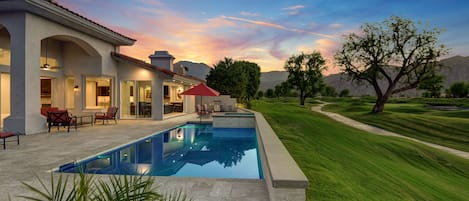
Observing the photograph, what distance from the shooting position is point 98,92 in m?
17.0

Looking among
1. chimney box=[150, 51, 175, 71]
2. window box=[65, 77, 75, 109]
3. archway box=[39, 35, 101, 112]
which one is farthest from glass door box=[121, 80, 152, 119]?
chimney box=[150, 51, 175, 71]

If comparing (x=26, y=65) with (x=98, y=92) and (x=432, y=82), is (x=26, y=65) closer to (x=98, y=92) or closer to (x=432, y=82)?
(x=98, y=92)

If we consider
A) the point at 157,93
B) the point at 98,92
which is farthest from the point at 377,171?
the point at 98,92

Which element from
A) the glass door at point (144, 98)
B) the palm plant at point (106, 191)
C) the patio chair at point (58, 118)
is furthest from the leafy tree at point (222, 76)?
the palm plant at point (106, 191)

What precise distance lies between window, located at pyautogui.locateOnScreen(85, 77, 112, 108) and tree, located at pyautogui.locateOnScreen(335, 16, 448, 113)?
2670cm

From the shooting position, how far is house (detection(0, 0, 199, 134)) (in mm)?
10578

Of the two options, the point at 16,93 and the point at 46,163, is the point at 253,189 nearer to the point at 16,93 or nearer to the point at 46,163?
the point at 46,163

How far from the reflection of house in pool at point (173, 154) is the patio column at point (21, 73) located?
523 centimetres

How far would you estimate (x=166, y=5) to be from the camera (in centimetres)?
1873

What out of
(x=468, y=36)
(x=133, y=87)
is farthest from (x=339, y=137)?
(x=468, y=36)

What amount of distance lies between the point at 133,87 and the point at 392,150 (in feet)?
50.4

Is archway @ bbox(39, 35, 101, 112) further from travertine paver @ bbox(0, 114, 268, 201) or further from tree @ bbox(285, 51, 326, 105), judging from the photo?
tree @ bbox(285, 51, 326, 105)

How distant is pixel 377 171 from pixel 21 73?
13314mm

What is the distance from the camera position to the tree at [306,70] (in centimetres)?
4847
